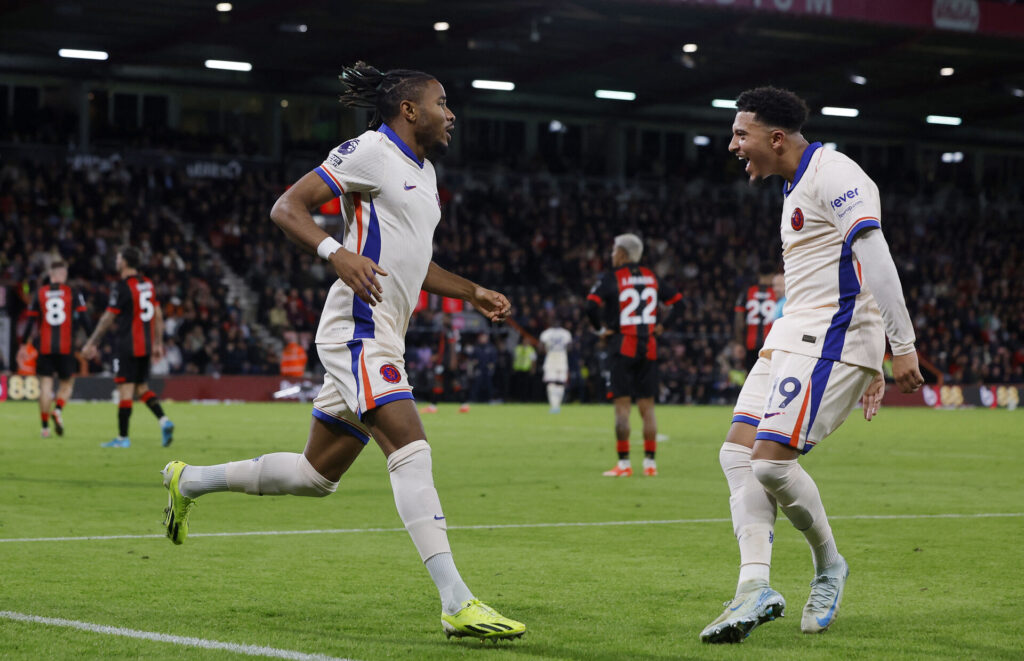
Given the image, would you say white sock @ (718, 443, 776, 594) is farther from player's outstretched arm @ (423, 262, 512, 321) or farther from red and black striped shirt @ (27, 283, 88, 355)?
red and black striped shirt @ (27, 283, 88, 355)

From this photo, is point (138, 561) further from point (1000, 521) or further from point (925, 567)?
point (1000, 521)

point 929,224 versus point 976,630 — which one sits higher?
point 929,224

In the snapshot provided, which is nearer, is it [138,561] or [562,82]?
[138,561]

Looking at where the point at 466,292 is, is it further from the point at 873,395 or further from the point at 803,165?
the point at 873,395

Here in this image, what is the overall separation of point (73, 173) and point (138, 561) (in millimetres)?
31293

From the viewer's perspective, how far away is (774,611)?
18.2ft

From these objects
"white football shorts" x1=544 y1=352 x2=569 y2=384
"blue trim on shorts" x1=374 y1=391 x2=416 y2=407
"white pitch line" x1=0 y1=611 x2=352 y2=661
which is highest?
"blue trim on shorts" x1=374 y1=391 x2=416 y2=407

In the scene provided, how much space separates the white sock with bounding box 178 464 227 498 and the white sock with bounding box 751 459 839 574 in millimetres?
2316

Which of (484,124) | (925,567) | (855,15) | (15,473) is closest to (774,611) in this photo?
(925,567)

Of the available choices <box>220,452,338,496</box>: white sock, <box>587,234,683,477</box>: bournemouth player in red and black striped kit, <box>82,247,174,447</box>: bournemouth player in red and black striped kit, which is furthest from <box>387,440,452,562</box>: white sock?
<box>82,247,174,447</box>: bournemouth player in red and black striped kit

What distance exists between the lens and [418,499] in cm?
547

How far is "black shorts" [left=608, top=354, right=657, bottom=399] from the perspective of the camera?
45.4 feet

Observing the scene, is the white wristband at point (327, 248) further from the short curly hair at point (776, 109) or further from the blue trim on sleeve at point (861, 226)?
the blue trim on sleeve at point (861, 226)

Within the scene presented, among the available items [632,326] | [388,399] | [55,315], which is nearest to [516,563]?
[388,399]
